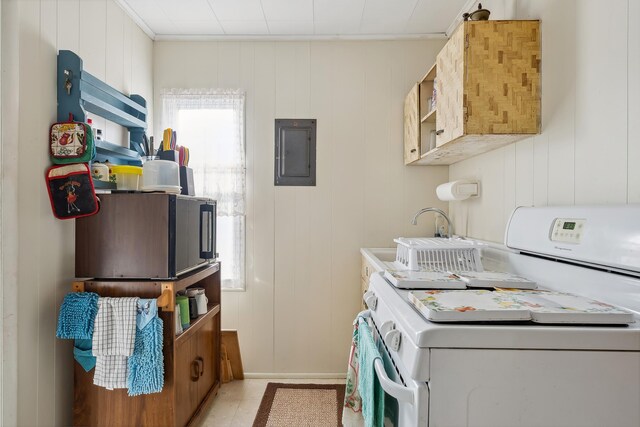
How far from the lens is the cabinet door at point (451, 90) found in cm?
156

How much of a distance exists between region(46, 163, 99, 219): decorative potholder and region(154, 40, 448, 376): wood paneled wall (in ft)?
3.71

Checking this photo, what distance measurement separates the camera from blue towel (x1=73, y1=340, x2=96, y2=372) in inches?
62.6

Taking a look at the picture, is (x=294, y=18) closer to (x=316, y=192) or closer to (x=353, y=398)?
(x=316, y=192)

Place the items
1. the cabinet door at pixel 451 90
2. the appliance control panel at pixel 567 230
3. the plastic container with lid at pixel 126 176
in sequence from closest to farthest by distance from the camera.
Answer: the appliance control panel at pixel 567 230, the cabinet door at pixel 451 90, the plastic container with lid at pixel 126 176

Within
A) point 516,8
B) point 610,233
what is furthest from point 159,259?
point 516,8

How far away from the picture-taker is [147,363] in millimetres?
1530

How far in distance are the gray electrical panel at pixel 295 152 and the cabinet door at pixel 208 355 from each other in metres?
1.09

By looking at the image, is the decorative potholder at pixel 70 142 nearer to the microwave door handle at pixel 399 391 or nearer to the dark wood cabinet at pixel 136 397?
the dark wood cabinet at pixel 136 397

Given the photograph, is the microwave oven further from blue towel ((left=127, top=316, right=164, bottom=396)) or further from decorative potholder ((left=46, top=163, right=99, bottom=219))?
blue towel ((left=127, top=316, right=164, bottom=396))

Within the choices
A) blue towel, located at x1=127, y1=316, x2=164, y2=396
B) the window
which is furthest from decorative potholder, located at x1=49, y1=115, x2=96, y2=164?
the window

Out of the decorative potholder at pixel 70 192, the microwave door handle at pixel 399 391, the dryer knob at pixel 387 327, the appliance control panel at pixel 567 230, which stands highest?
the decorative potholder at pixel 70 192

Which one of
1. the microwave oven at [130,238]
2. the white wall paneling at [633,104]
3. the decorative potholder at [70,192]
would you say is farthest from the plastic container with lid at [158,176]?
the white wall paneling at [633,104]

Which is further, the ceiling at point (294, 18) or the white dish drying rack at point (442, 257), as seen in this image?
the ceiling at point (294, 18)

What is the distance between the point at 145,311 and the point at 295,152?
1.51 meters
